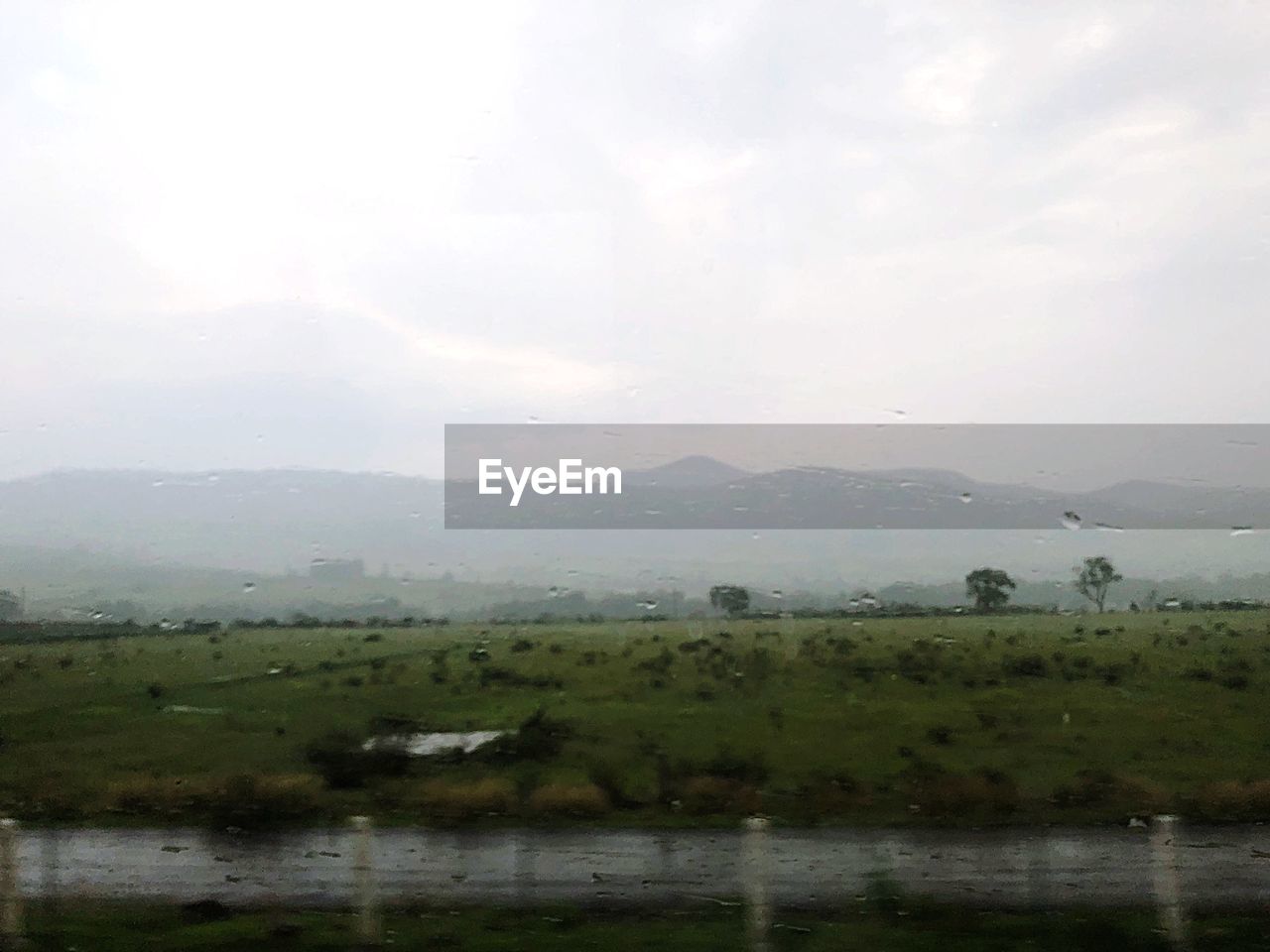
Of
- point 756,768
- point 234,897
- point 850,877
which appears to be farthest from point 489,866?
point 756,768

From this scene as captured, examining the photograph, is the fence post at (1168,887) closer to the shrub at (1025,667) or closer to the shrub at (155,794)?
the shrub at (1025,667)

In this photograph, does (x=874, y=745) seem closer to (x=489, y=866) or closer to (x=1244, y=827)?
(x=1244, y=827)

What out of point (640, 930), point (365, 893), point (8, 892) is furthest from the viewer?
point (640, 930)

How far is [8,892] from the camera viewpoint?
23.3 ft

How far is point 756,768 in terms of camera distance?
45.6 feet

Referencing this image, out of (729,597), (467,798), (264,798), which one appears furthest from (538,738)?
(264,798)

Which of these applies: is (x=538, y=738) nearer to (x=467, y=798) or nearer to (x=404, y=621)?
(x=467, y=798)

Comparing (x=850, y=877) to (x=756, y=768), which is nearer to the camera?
(x=850, y=877)

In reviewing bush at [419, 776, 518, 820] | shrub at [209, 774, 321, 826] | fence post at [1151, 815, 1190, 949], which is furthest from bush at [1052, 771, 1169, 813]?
shrub at [209, 774, 321, 826]

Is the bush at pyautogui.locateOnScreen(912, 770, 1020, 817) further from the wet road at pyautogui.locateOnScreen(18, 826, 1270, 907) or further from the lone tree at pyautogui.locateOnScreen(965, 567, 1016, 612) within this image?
the lone tree at pyautogui.locateOnScreen(965, 567, 1016, 612)

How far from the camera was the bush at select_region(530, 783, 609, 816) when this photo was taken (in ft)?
40.8

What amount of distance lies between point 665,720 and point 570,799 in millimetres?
3149

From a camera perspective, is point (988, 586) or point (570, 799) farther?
point (988, 586)

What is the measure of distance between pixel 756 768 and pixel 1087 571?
21.2 feet
